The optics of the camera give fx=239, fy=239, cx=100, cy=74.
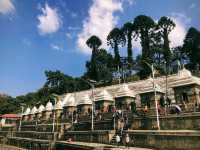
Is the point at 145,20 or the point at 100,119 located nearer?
the point at 100,119

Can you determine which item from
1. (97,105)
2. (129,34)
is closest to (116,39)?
(129,34)

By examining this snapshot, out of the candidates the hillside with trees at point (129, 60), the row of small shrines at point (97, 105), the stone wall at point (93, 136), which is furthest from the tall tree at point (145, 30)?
the stone wall at point (93, 136)

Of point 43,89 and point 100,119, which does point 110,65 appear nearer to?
point 43,89

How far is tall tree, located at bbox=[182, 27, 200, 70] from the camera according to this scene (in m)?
55.3

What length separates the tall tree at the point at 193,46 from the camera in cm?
5528

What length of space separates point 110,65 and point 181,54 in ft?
63.7

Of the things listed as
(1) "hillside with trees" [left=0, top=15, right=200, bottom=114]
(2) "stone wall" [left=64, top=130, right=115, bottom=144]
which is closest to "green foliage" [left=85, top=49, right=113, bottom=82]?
(1) "hillside with trees" [left=0, top=15, right=200, bottom=114]

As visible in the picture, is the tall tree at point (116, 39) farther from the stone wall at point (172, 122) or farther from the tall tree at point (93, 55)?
the stone wall at point (172, 122)

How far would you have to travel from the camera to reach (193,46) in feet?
189

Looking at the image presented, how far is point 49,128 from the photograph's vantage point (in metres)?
31.6

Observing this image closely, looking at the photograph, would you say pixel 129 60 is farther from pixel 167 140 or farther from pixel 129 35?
pixel 167 140

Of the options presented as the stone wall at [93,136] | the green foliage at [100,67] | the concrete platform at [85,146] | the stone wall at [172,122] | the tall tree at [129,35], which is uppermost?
the tall tree at [129,35]

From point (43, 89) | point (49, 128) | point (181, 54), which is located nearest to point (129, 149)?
point (49, 128)

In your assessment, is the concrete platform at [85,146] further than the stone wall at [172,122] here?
Yes
